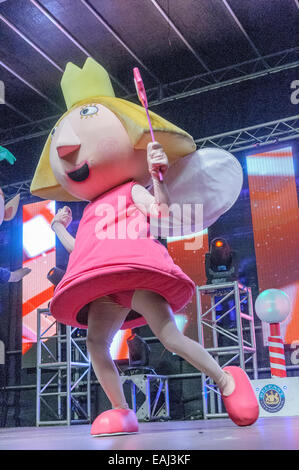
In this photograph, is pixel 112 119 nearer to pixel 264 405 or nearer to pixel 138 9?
pixel 264 405

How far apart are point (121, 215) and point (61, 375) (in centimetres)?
480

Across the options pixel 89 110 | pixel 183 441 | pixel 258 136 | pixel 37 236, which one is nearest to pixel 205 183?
pixel 89 110

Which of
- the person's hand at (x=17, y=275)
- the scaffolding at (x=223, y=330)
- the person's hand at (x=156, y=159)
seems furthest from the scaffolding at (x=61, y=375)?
the person's hand at (x=156, y=159)

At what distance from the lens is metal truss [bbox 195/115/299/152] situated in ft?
18.5

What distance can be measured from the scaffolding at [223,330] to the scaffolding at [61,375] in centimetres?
140

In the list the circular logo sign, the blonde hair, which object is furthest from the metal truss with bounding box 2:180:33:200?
the blonde hair

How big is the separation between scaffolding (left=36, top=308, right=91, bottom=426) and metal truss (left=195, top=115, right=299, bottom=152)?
251 cm

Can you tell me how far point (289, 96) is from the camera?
18.3 feet

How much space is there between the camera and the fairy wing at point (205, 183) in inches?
83.5

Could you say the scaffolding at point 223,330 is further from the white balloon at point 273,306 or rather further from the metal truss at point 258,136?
the metal truss at point 258,136

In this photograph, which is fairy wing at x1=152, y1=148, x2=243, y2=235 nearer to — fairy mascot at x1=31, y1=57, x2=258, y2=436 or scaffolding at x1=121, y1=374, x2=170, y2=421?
fairy mascot at x1=31, y1=57, x2=258, y2=436
